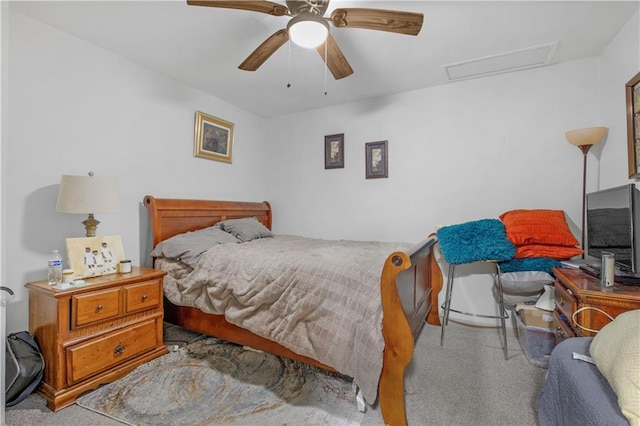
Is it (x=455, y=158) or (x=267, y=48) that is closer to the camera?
(x=267, y=48)

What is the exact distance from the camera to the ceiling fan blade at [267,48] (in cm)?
169

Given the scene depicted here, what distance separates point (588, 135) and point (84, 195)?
3640 mm

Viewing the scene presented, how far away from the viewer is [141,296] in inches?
78.7

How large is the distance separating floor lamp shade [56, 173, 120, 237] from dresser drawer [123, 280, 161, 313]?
1.85ft

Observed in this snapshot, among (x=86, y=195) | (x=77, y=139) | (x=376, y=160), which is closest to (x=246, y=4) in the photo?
(x=86, y=195)

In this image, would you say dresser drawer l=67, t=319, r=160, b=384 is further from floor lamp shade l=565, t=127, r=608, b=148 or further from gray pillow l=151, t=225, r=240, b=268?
floor lamp shade l=565, t=127, r=608, b=148

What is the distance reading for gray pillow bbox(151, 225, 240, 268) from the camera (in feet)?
7.32

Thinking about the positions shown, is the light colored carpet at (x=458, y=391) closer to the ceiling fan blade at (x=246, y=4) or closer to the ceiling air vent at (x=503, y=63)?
the ceiling fan blade at (x=246, y=4)

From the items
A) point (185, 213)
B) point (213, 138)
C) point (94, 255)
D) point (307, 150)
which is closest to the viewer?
point (94, 255)

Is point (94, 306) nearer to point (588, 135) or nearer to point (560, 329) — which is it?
point (560, 329)

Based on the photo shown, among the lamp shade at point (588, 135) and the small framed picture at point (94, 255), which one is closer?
the small framed picture at point (94, 255)

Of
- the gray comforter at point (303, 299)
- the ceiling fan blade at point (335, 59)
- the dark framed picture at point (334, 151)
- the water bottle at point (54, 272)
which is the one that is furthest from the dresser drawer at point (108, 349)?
the dark framed picture at point (334, 151)

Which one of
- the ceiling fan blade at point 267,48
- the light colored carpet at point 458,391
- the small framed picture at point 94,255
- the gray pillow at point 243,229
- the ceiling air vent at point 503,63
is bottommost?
the light colored carpet at point 458,391

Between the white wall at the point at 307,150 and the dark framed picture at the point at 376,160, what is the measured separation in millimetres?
73
